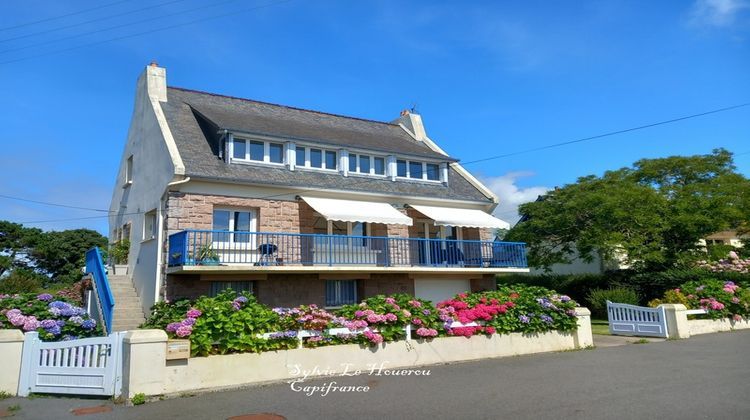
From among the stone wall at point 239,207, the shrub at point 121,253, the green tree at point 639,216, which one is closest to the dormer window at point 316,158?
the stone wall at point 239,207

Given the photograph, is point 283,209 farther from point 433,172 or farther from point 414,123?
point 414,123

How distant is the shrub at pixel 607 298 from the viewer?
74.5 feet

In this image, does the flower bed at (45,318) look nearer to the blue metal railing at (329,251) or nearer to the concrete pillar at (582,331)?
the blue metal railing at (329,251)

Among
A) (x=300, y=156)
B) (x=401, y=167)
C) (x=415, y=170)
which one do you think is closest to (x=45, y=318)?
(x=300, y=156)

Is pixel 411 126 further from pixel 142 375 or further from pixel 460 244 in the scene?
pixel 142 375

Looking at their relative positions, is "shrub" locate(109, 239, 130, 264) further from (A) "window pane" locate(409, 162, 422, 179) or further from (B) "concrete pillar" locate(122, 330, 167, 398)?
(B) "concrete pillar" locate(122, 330, 167, 398)

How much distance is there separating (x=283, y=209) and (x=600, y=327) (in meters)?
13.1

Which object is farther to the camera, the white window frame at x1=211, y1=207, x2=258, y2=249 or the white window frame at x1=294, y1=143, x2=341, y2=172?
the white window frame at x1=294, y1=143, x2=341, y2=172

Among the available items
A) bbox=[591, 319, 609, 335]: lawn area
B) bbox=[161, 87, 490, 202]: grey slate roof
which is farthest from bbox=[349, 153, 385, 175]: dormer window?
bbox=[591, 319, 609, 335]: lawn area

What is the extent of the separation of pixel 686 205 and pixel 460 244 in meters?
10.6

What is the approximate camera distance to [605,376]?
33.5 ft

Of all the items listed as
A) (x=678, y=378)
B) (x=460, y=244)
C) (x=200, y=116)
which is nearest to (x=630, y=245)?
(x=460, y=244)

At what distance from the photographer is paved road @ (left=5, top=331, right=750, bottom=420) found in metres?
7.49

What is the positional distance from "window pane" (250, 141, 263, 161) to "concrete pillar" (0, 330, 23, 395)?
381 inches
